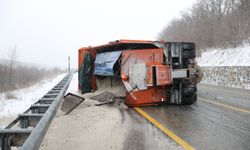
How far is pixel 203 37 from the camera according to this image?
157 ft

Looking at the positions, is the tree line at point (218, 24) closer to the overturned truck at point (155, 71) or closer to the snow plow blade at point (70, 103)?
the overturned truck at point (155, 71)

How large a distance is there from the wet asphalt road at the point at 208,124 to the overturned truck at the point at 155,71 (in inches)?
18.5

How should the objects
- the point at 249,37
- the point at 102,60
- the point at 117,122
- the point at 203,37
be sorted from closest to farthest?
the point at 117,122 < the point at 102,60 < the point at 249,37 < the point at 203,37

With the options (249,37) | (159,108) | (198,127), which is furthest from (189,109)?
(249,37)

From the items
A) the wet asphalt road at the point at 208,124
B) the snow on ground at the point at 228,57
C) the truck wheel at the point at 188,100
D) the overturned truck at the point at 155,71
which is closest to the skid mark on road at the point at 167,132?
the wet asphalt road at the point at 208,124

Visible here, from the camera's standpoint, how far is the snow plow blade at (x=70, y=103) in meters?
9.94

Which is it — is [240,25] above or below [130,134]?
above

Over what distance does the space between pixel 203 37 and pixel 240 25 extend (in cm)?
938

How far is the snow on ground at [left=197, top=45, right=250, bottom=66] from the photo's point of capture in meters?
28.5

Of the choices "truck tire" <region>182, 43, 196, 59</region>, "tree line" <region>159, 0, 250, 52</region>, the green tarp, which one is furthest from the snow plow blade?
"tree line" <region>159, 0, 250, 52</region>

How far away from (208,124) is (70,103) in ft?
15.1

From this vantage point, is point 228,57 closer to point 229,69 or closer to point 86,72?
point 229,69

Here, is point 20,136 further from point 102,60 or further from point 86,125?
point 102,60

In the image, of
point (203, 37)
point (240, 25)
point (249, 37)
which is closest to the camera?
point (249, 37)
